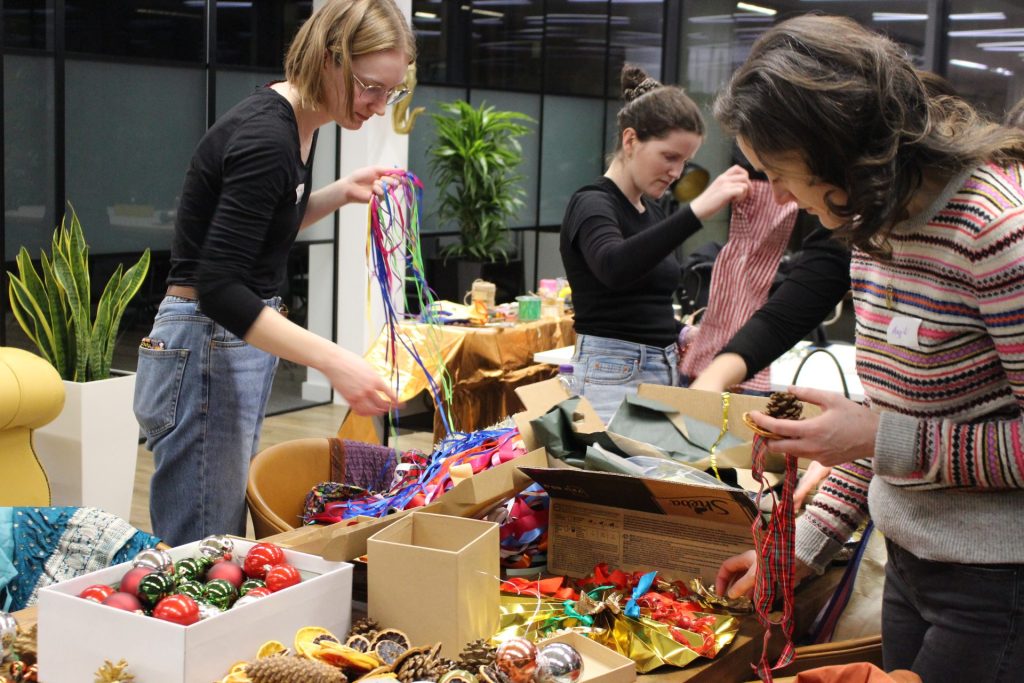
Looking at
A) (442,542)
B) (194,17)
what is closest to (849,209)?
(442,542)

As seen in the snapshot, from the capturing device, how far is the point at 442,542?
1417mm

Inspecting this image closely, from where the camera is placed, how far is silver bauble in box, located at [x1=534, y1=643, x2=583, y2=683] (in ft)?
3.91

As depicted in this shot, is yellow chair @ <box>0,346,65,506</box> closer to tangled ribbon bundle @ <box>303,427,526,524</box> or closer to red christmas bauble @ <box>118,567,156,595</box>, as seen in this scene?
tangled ribbon bundle @ <box>303,427,526,524</box>

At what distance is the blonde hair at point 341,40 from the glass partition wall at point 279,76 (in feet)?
5.44

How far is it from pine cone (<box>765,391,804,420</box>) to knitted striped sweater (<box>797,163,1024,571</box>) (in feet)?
0.33

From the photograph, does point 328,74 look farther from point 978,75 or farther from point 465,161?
point 978,75

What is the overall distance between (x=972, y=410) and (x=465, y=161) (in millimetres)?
6489

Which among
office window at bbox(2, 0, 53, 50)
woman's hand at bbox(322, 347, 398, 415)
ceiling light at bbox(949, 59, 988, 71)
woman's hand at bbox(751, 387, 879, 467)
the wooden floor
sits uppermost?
ceiling light at bbox(949, 59, 988, 71)

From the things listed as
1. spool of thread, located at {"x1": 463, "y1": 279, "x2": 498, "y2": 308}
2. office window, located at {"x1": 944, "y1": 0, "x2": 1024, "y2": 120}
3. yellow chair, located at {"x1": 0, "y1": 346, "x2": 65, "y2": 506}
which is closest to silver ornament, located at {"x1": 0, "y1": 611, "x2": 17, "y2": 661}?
yellow chair, located at {"x1": 0, "y1": 346, "x2": 65, "y2": 506}

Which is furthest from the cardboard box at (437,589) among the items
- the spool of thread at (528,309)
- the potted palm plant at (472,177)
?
the potted palm plant at (472,177)

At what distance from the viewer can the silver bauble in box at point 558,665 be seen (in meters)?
1.19

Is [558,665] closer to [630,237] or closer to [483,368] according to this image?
[630,237]

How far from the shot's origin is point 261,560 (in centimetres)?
132

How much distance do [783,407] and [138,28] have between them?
17.2 feet
